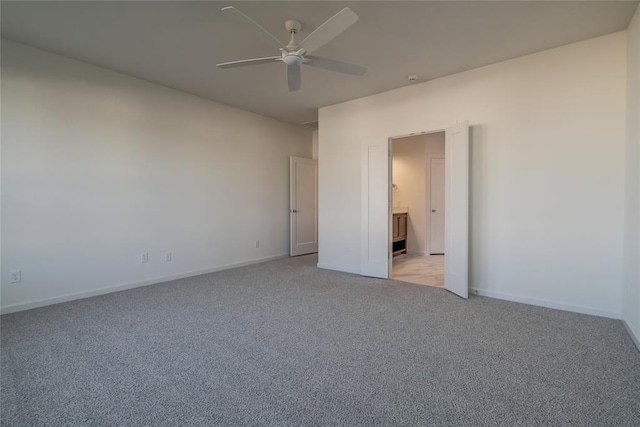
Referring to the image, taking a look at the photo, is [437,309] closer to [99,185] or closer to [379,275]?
[379,275]

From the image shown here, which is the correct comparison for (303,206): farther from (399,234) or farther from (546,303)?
(546,303)

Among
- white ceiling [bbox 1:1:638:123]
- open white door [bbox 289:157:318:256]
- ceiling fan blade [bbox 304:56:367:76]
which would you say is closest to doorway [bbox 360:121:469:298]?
white ceiling [bbox 1:1:638:123]

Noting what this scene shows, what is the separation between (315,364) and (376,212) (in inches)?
113

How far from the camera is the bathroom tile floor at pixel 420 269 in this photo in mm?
4453

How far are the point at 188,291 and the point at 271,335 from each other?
1824 millimetres

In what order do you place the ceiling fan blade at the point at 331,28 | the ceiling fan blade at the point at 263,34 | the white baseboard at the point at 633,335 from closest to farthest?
1. the ceiling fan blade at the point at 331,28
2. the ceiling fan blade at the point at 263,34
3. the white baseboard at the point at 633,335

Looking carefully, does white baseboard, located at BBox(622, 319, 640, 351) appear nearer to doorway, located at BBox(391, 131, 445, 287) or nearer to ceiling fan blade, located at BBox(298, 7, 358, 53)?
ceiling fan blade, located at BBox(298, 7, 358, 53)

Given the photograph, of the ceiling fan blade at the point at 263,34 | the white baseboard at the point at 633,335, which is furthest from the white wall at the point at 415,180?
the ceiling fan blade at the point at 263,34

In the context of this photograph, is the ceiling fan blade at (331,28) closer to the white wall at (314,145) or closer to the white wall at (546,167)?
the white wall at (546,167)

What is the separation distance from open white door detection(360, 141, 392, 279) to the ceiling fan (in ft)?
6.02

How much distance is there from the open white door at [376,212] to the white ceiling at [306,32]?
1.11 m

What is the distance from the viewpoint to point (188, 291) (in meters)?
3.91

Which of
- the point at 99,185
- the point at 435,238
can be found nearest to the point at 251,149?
the point at 99,185

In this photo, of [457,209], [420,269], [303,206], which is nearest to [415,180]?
[420,269]
